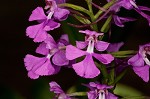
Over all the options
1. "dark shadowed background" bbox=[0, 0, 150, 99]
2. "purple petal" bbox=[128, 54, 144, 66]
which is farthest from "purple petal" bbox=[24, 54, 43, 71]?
"dark shadowed background" bbox=[0, 0, 150, 99]

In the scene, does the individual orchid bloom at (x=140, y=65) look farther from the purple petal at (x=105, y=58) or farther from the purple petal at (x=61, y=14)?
the purple petal at (x=61, y=14)

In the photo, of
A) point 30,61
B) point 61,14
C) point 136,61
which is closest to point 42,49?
point 30,61

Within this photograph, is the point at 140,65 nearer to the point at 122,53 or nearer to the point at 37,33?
the point at 122,53

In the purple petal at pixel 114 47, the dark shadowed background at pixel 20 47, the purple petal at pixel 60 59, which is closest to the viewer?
the purple petal at pixel 60 59

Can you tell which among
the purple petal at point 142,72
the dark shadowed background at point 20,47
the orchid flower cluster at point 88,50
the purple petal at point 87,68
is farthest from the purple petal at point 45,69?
the dark shadowed background at point 20,47

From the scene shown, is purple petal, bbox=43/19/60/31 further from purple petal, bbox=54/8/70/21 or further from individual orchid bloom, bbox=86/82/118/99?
individual orchid bloom, bbox=86/82/118/99

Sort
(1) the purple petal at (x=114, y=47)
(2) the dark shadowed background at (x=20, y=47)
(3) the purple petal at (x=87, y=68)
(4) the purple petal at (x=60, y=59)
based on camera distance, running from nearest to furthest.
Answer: (3) the purple petal at (x=87, y=68) < (4) the purple petal at (x=60, y=59) < (1) the purple petal at (x=114, y=47) < (2) the dark shadowed background at (x=20, y=47)

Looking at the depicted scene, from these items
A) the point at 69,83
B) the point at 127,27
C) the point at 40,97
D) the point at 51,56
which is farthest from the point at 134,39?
the point at 51,56

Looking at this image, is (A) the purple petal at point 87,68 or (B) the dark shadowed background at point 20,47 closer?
(A) the purple petal at point 87,68
